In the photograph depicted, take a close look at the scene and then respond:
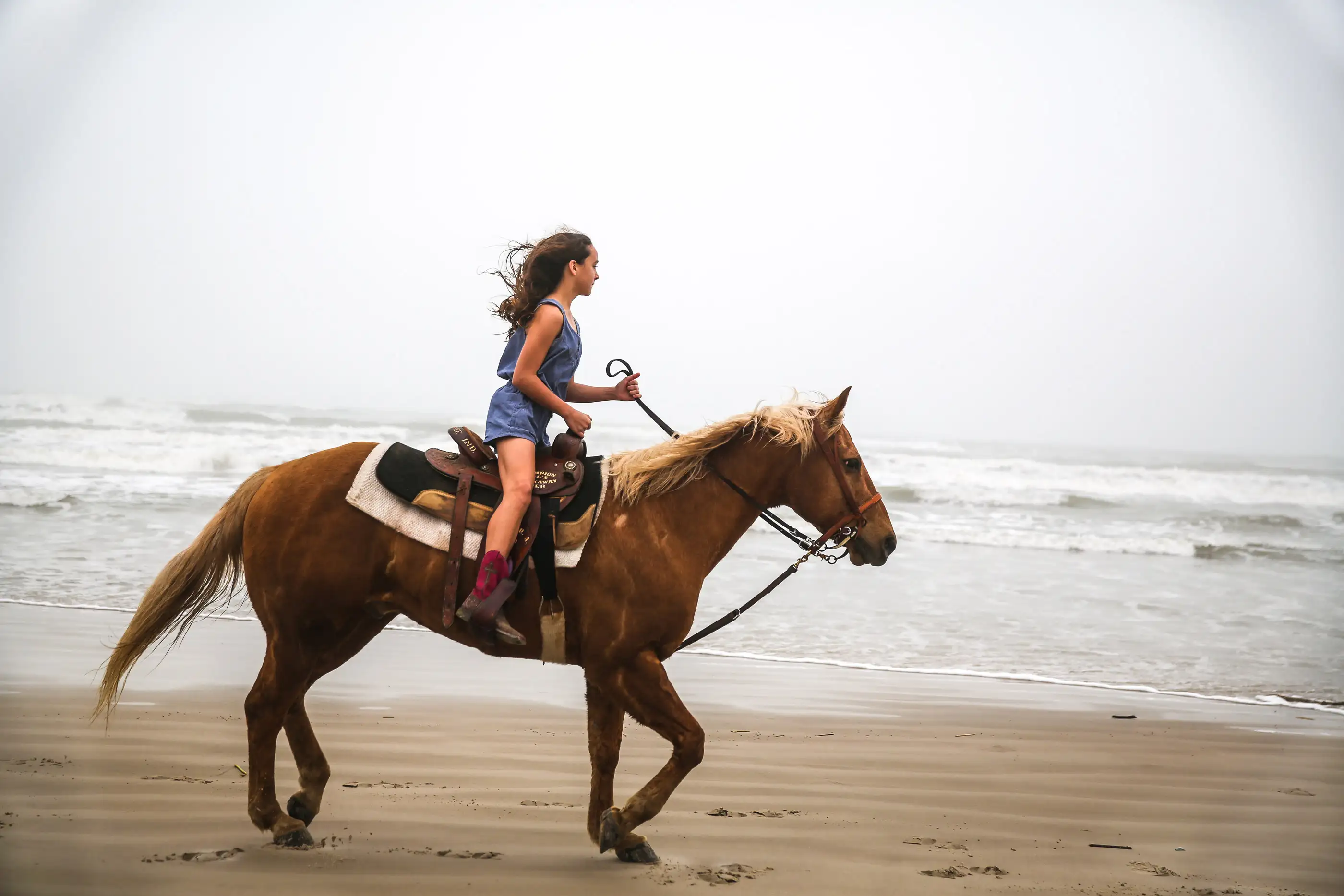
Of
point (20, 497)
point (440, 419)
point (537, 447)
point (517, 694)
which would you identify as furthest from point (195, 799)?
point (440, 419)

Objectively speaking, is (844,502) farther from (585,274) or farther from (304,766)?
(304,766)

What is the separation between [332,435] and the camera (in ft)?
80.5

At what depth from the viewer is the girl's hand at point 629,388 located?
377 cm

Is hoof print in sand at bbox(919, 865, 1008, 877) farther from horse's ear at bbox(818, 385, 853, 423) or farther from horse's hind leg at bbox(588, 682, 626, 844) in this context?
horse's ear at bbox(818, 385, 853, 423)

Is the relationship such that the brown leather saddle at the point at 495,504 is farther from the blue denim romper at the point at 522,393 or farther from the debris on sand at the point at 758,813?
the debris on sand at the point at 758,813

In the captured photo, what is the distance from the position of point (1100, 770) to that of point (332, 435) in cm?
2210

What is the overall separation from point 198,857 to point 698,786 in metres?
2.12

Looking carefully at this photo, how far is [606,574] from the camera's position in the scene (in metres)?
3.45

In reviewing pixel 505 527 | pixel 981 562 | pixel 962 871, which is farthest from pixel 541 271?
pixel 981 562

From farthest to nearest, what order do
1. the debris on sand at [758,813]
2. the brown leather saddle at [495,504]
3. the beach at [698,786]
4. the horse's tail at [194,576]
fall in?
the debris on sand at [758,813] < the horse's tail at [194,576] < the beach at [698,786] < the brown leather saddle at [495,504]

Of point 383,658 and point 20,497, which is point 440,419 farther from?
point 383,658

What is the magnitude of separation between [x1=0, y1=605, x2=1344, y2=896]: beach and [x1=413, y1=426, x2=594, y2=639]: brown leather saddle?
967 millimetres

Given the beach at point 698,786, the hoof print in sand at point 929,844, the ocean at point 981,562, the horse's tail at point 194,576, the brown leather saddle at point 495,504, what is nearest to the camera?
the brown leather saddle at point 495,504

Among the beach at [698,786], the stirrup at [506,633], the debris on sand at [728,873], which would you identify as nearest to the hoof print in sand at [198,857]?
the beach at [698,786]
